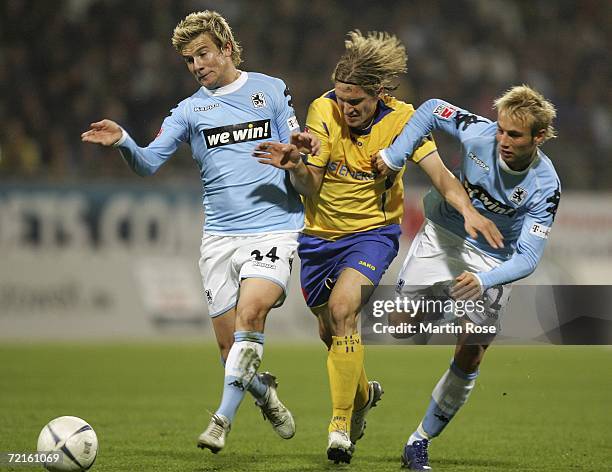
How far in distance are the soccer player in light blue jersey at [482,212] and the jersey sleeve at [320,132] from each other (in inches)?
12.9

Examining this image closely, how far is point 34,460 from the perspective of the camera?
5.77m

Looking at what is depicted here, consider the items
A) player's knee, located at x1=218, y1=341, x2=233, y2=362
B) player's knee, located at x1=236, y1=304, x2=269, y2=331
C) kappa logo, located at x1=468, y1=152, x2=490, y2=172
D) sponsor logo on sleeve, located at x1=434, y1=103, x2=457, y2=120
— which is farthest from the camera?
player's knee, located at x1=218, y1=341, x2=233, y2=362

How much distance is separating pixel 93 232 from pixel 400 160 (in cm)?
827

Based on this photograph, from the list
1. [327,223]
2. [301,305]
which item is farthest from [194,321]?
[327,223]

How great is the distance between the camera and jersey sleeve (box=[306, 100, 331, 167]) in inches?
248

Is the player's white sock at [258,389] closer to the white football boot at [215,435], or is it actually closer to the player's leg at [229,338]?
the player's leg at [229,338]

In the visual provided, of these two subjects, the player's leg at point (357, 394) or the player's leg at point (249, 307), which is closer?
the player's leg at point (249, 307)

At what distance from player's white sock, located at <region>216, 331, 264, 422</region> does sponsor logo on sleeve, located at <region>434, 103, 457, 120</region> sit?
1607mm

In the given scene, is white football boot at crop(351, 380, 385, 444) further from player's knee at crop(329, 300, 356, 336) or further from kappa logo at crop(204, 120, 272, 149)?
kappa logo at crop(204, 120, 272, 149)

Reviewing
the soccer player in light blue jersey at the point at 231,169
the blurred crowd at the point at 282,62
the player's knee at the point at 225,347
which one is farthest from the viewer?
the blurred crowd at the point at 282,62

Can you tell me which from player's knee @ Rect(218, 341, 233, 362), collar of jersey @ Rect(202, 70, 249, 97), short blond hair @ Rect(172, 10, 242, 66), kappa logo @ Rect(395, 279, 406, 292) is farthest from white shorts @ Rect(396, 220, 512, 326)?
short blond hair @ Rect(172, 10, 242, 66)

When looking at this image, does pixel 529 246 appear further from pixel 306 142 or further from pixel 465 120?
pixel 306 142

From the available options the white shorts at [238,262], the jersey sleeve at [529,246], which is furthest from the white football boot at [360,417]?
the jersey sleeve at [529,246]

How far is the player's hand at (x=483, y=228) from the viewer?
5789 millimetres
